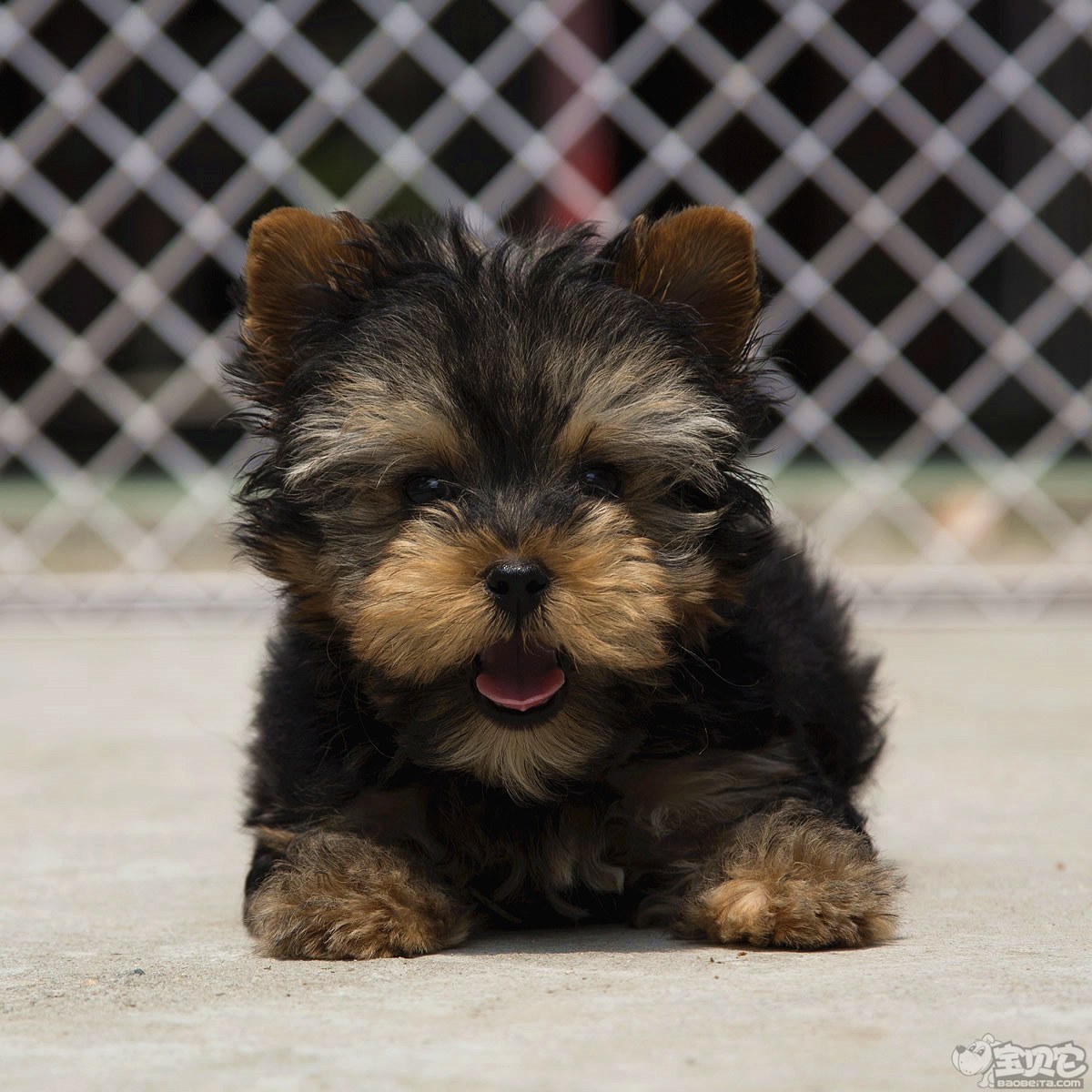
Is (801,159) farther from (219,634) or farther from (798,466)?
(219,634)

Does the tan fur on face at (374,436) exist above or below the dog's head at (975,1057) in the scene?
below

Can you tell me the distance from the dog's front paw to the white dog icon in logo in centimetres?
105

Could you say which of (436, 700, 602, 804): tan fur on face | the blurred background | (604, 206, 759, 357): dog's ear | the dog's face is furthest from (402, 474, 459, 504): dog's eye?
the blurred background

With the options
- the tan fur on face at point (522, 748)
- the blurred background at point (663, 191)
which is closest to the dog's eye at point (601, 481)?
the tan fur on face at point (522, 748)

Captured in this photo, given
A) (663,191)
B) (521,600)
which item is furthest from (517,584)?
(663,191)

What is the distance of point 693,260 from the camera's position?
3.20 m

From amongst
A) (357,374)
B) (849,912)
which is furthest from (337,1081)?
(357,374)

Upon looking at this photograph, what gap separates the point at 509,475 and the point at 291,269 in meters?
0.63

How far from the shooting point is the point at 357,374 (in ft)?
9.93

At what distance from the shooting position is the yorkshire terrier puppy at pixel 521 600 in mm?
2877

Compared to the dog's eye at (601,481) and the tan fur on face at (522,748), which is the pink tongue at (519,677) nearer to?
the tan fur on face at (522,748)

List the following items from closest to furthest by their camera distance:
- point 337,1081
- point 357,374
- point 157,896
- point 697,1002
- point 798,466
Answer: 1. point 337,1081
2. point 697,1002
3. point 357,374
4. point 157,896
5. point 798,466

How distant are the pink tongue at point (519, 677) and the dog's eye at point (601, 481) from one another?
11.8 inches

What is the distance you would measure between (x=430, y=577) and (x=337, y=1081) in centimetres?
94
